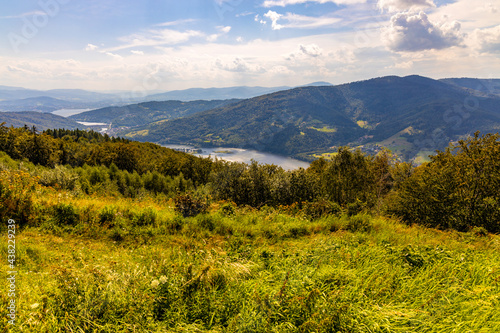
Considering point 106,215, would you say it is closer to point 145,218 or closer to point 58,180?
point 145,218

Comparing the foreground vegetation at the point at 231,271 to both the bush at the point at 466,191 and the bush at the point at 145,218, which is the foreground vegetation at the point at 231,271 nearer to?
the bush at the point at 145,218

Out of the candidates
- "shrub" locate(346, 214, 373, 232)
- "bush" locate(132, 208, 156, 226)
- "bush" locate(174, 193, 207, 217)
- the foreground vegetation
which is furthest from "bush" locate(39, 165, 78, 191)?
"shrub" locate(346, 214, 373, 232)

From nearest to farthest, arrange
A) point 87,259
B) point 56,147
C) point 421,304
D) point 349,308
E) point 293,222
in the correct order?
point 349,308 → point 421,304 → point 87,259 → point 293,222 → point 56,147

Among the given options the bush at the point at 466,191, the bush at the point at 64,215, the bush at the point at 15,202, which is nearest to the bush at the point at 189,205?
the bush at the point at 64,215

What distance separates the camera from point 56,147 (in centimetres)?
5916

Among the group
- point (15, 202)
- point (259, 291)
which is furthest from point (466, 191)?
point (15, 202)

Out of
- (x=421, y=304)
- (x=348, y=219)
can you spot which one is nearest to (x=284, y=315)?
(x=421, y=304)

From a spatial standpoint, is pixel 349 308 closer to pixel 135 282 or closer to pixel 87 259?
pixel 135 282

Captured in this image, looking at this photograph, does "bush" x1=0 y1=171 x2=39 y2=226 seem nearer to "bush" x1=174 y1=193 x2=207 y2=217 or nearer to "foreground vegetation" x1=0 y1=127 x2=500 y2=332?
"foreground vegetation" x1=0 y1=127 x2=500 y2=332

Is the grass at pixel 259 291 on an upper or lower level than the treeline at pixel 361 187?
upper

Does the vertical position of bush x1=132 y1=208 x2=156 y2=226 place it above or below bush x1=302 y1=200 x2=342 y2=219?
above

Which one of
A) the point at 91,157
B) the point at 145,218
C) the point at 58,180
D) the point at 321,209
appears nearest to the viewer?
the point at 145,218

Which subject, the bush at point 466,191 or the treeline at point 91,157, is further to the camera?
the treeline at point 91,157

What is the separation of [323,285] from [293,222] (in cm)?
472
